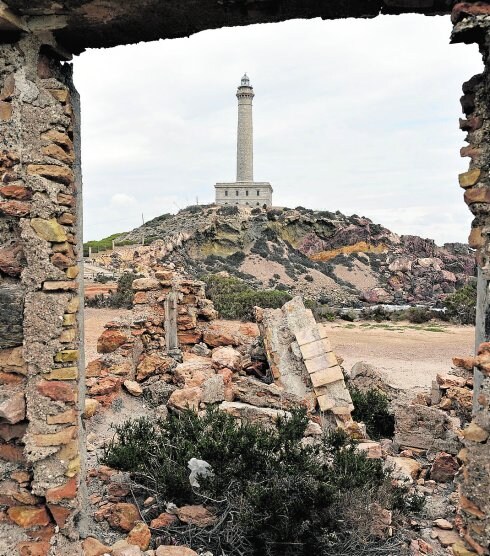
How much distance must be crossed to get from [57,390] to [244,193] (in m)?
→ 57.0

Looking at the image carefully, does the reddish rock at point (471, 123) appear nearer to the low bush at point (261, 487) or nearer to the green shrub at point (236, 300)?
the low bush at point (261, 487)

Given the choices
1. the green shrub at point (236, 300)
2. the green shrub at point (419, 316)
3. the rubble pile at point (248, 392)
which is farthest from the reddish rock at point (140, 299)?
the green shrub at point (419, 316)

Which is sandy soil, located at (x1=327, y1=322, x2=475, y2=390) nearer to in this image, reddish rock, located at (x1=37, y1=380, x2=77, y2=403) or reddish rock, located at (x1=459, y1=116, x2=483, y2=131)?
reddish rock, located at (x1=459, y1=116, x2=483, y2=131)

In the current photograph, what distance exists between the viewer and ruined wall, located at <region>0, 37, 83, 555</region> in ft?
12.3

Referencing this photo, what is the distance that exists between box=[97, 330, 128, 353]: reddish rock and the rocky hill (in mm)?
25062

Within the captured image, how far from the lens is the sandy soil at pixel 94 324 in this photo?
41.3 ft

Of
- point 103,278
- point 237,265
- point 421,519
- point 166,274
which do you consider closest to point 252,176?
point 237,265

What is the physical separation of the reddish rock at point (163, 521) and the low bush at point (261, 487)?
2.5 inches

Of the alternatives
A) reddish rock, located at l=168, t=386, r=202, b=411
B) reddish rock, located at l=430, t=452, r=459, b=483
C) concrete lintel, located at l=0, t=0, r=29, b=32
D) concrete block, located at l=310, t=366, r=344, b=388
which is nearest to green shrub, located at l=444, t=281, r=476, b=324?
concrete block, located at l=310, t=366, r=344, b=388

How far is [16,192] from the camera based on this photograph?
377 cm

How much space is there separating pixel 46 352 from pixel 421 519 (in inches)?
144

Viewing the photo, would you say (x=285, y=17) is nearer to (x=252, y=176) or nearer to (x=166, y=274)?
(x=166, y=274)

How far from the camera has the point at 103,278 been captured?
29.4 metres

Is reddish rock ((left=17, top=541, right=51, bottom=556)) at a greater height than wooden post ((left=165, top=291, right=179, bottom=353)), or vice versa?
wooden post ((left=165, top=291, right=179, bottom=353))
